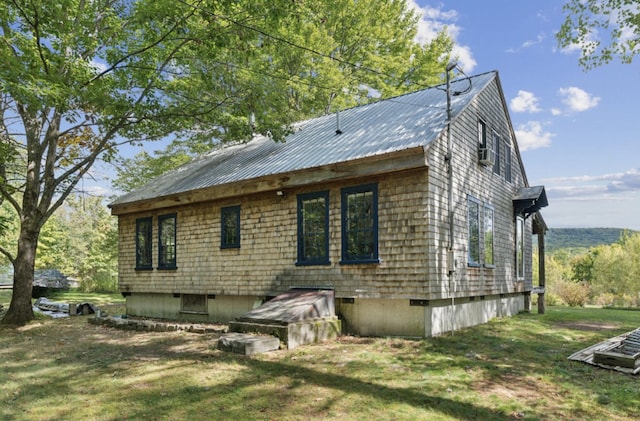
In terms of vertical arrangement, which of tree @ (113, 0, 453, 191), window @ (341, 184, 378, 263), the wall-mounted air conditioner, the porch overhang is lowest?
window @ (341, 184, 378, 263)

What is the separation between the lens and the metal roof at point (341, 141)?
427 inches

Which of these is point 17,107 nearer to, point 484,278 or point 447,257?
point 447,257

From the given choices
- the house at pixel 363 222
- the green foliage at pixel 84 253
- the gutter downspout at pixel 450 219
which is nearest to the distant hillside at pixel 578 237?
the green foliage at pixel 84 253

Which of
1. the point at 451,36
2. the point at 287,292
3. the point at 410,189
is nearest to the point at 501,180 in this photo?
the point at 410,189

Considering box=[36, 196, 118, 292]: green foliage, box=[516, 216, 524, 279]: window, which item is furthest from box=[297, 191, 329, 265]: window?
box=[36, 196, 118, 292]: green foliage

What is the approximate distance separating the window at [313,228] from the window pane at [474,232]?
3.74 metres

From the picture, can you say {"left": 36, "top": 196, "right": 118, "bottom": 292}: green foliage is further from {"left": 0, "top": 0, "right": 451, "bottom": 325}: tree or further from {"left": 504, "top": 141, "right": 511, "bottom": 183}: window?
{"left": 504, "top": 141, "right": 511, "bottom": 183}: window

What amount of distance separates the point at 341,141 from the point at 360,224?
2746mm

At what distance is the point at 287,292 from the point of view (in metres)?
11.6

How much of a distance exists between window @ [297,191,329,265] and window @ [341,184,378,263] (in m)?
0.53

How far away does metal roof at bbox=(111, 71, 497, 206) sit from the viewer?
35.6ft

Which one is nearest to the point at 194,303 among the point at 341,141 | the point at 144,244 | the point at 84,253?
the point at 144,244

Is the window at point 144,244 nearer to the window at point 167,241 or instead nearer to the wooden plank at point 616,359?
the window at point 167,241

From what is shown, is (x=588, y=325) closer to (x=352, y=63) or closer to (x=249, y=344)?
(x=249, y=344)
